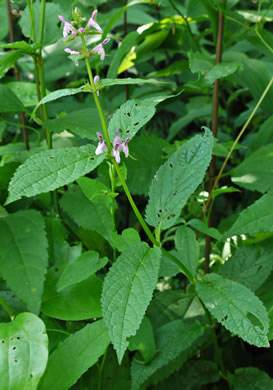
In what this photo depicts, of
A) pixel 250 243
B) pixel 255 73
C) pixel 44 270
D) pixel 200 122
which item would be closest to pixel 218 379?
pixel 250 243

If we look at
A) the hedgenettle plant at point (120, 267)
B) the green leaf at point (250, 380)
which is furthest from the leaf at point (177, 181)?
the green leaf at point (250, 380)

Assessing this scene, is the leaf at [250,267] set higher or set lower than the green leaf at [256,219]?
lower

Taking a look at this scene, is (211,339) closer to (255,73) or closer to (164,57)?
(255,73)

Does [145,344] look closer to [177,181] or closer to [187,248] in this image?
[187,248]

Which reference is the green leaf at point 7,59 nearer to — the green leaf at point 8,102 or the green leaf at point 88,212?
the green leaf at point 8,102

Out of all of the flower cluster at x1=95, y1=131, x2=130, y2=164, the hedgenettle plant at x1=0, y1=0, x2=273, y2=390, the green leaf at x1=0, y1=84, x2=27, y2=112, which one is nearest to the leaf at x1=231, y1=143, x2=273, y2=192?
the hedgenettle plant at x1=0, y1=0, x2=273, y2=390

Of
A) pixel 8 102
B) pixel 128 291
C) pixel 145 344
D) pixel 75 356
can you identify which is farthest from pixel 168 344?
pixel 8 102
